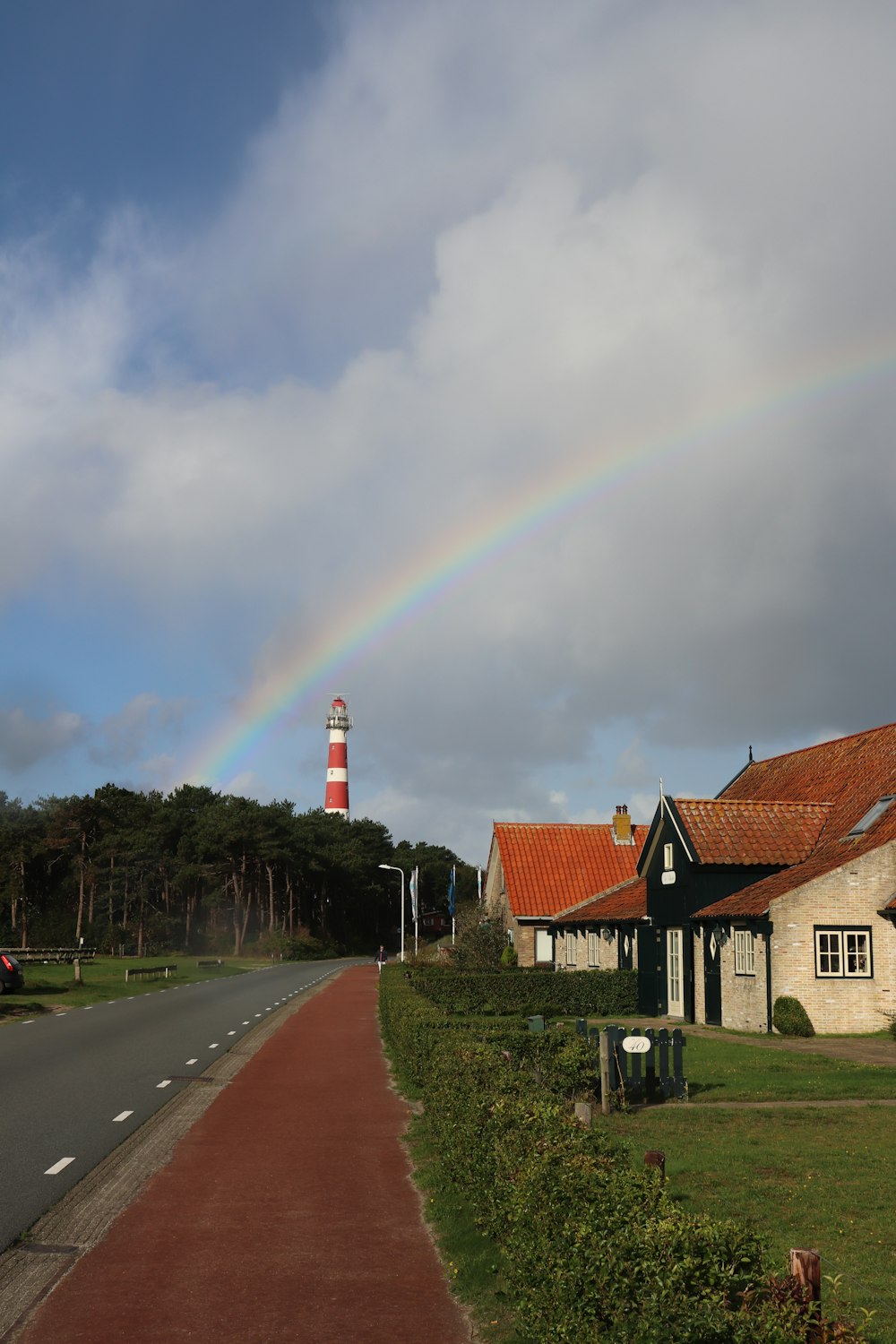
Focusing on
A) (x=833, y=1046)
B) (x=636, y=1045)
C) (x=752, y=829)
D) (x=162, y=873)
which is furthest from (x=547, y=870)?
(x=162, y=873)

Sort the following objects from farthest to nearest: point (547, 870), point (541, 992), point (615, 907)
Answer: point (547, 870) < point (615, 907) < point (541, 992)

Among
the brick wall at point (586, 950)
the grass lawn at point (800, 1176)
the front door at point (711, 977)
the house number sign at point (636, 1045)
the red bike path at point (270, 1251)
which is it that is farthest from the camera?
the brick wall at point (586, 950)

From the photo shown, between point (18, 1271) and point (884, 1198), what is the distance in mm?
7908

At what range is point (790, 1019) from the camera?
93.6 feet

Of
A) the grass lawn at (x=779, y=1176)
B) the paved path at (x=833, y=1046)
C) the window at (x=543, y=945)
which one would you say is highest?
the grass lawn at (x=779, y=1176)

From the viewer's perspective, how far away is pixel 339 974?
70.1 meters

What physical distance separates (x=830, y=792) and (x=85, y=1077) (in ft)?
86.7

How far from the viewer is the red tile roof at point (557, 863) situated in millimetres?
57250

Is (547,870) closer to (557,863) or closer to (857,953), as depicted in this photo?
(557,863)

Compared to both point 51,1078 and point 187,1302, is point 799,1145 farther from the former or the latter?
point 51,1078

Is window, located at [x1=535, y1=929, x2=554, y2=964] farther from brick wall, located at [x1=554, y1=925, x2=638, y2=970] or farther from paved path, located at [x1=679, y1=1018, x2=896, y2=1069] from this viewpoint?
paved path, located at [x1=679, y1=1018, x2=896, y2=1069]

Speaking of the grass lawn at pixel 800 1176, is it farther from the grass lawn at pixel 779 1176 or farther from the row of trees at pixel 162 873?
the row of trees at pixel 162 873

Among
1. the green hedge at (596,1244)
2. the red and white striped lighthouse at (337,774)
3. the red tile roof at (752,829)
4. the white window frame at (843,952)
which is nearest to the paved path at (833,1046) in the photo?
the white window frame at (843,952)

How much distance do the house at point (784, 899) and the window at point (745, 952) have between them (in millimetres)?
49
